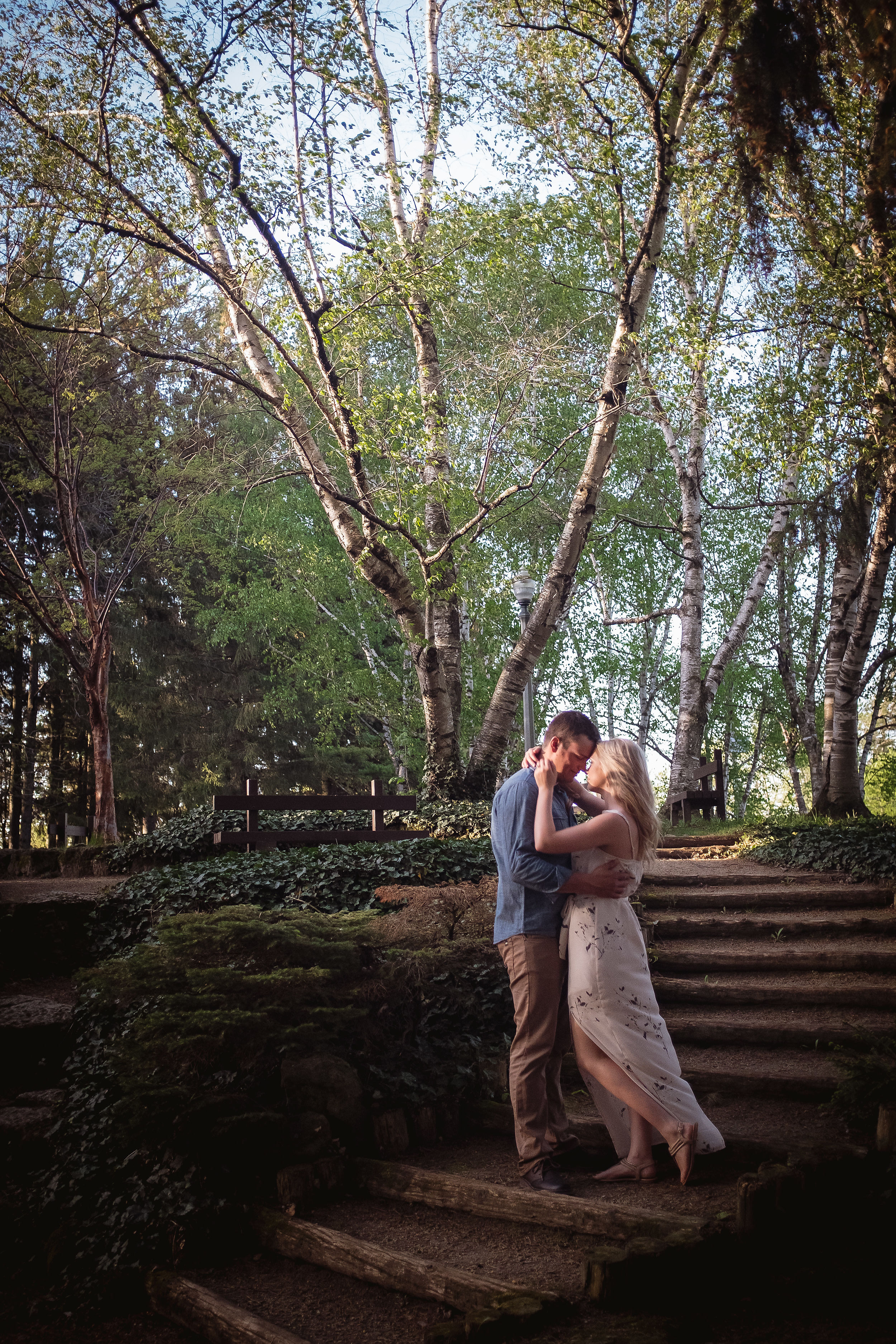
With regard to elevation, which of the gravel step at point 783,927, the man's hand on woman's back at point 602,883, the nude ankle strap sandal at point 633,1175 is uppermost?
the man's hand on woman's back at point 602,883

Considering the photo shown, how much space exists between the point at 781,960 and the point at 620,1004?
138 inches

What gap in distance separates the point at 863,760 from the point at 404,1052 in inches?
970

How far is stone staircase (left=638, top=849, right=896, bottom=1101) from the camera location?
19.0 ft

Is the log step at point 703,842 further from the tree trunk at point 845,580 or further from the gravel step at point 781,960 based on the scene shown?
the gravel step at point 781,960

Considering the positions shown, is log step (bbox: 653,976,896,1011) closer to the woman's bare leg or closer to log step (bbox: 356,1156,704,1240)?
the woman's bare leg

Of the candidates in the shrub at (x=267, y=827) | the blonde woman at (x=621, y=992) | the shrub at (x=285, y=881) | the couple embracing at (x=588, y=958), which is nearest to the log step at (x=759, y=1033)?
the blonde woman at (x=621, y=992)

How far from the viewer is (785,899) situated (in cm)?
871

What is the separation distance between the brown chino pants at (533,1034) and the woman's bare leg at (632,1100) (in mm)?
154

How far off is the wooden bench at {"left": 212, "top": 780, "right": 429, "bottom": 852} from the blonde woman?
6521mm

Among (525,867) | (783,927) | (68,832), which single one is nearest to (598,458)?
(783,927)

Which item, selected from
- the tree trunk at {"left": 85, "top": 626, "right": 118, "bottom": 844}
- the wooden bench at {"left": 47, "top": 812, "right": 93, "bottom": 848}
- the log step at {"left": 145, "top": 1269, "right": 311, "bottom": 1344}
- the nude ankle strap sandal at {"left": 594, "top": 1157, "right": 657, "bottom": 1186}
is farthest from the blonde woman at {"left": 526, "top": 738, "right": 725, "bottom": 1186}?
the tree trunk at {"left": 85, "top": 626, "right": 118, "bottom": 844}

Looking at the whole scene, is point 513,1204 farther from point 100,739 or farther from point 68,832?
point 100,739

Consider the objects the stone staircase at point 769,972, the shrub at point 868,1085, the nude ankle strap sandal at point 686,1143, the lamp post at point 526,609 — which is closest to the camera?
the nude ankle strap sandal at point 686,1143

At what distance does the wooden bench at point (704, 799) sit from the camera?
17156mm
